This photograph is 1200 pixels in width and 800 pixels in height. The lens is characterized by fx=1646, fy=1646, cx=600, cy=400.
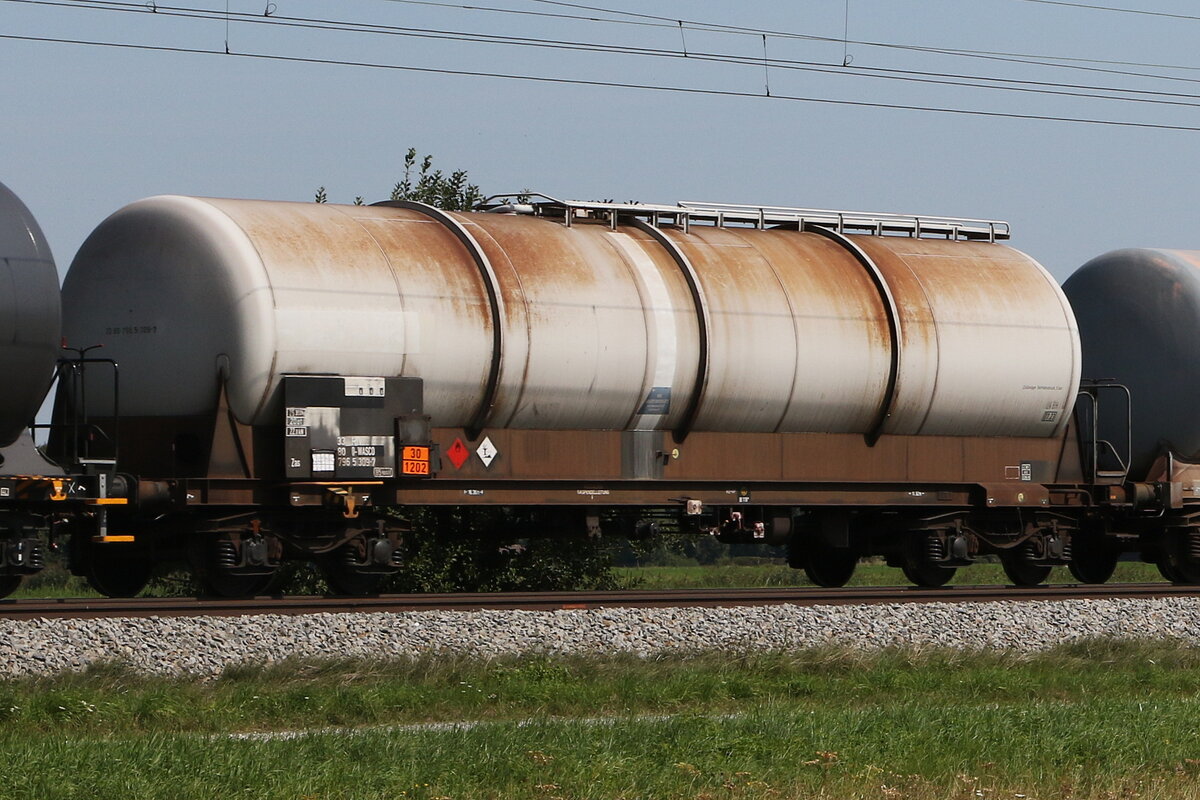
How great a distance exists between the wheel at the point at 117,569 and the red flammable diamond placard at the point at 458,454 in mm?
3269

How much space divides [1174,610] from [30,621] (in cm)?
1158

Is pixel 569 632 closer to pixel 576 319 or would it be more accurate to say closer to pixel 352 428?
pixel 352 428

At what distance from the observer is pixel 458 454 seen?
1697 centimetres

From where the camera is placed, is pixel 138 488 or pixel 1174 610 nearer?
pixel 138 488

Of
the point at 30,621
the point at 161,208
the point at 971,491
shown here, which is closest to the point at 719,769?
A: the point at 30,621

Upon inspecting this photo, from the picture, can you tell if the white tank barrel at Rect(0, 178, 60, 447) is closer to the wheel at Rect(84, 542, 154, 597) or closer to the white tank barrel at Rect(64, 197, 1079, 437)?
the white tank barrel at Rect(64, 197, 1079, 437)

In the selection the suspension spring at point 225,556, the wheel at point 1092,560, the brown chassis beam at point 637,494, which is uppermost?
the brown chassis beam at point 637,494

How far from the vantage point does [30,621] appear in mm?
13148

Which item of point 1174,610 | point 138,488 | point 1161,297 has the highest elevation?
point 1161,297

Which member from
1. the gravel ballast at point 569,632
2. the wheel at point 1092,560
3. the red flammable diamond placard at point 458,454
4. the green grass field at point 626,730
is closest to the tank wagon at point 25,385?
the gravel ballast at point 569,632

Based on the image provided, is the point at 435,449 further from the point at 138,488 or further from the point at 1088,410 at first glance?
the point at 1088,410

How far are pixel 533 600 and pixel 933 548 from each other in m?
5.72

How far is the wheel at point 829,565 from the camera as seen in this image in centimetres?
2133

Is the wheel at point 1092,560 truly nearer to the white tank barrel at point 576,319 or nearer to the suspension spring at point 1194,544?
the suspension spring at point 1194,544
